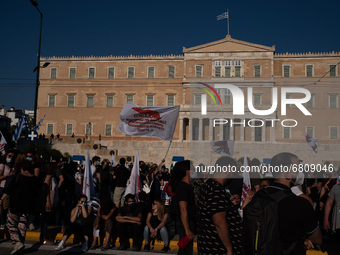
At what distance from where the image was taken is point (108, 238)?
6242mm

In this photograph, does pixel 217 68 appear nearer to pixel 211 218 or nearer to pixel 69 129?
pixel 69 129

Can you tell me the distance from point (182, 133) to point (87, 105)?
1351 centimetres

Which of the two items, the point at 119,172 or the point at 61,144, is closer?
the point at 119,172

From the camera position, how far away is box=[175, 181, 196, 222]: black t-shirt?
155 inches

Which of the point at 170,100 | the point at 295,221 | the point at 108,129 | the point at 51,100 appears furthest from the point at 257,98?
the point at 51,100

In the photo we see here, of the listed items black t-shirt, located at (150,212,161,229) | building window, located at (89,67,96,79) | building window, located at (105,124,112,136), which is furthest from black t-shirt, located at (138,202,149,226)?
building window, located at (89,67,96,79)

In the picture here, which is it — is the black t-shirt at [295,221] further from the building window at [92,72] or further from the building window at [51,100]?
the building window at [51,100]

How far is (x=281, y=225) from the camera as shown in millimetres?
2596

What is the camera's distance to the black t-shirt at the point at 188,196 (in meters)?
3.93

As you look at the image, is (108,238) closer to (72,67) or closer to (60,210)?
(60,210)

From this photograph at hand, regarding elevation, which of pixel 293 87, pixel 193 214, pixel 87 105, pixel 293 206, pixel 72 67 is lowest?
pixel 193 214

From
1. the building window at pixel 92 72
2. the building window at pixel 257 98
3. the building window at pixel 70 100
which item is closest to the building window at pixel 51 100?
the building window at pixel 70 100

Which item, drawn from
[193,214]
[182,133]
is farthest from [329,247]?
[182,133]

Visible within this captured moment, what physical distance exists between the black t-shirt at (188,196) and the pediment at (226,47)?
4039cm
